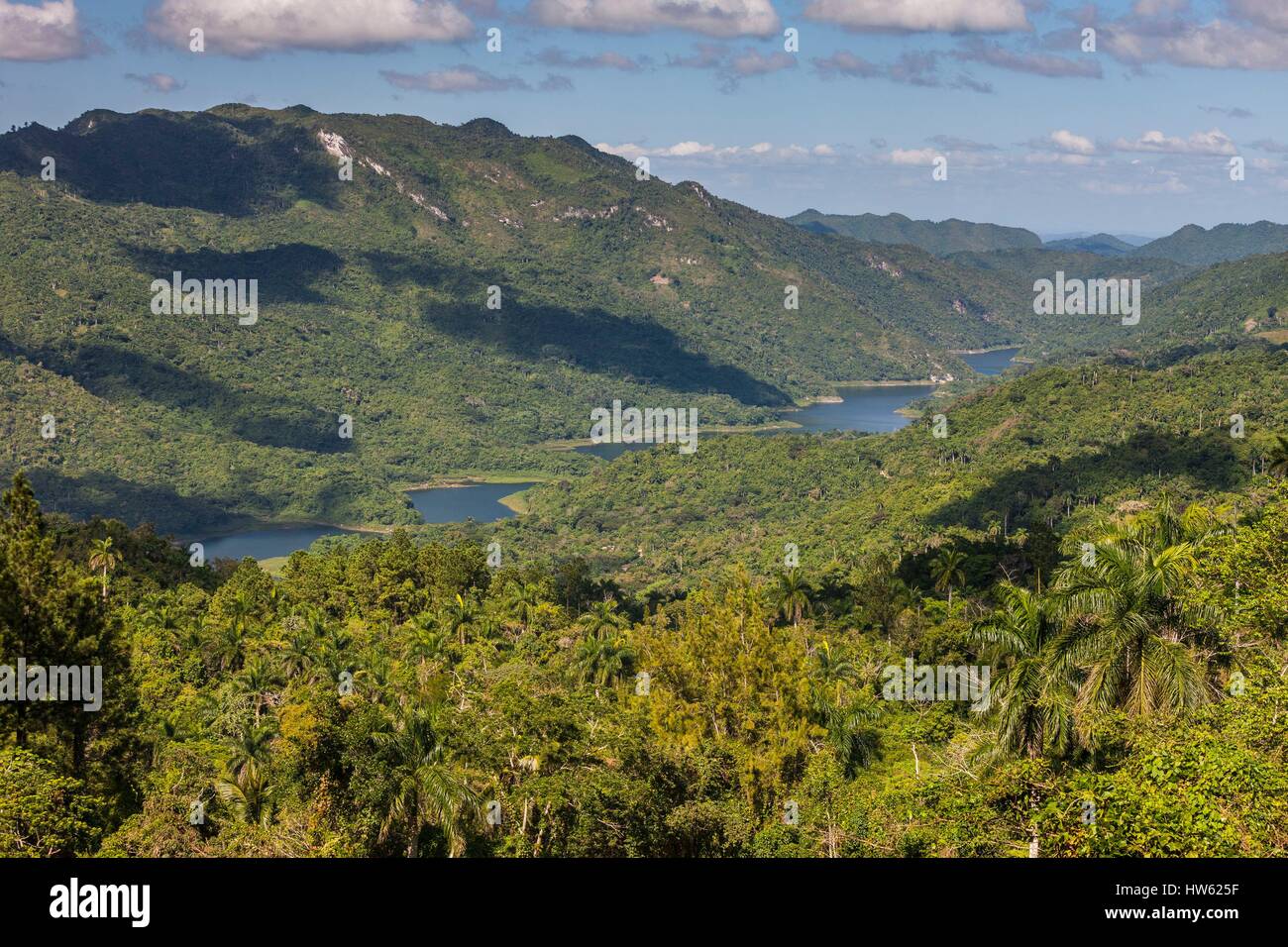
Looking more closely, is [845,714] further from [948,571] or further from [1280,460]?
[948,571]

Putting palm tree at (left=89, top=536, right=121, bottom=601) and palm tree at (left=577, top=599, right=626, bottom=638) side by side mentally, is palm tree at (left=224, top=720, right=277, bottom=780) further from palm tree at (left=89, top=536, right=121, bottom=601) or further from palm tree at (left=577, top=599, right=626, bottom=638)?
palm tree at (left=89, top=536, right=121, bottom=601)

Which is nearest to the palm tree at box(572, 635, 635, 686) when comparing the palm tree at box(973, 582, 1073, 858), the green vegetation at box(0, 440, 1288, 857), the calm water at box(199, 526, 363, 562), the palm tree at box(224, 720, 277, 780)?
the green vegetation at box(0, 440, 1288, 857)

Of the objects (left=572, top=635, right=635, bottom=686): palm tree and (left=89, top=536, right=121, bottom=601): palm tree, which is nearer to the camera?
(left=572, top=635, right=635, bottom=686): palm tree

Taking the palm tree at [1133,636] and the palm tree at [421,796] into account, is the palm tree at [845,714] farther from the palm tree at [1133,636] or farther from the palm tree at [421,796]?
the palm tree at [421,796]

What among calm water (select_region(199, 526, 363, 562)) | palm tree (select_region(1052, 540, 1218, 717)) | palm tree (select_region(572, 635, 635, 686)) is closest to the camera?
palm tree (select_region(1052, 540, 1218, 717))

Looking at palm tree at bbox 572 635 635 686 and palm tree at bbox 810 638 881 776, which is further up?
palm tree at bbox 810 638 881 776

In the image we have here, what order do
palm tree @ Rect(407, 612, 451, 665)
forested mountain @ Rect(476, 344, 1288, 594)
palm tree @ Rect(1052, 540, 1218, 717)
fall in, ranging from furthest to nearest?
forested mountain @ Rect(476, 344, 1288, 594), palm tree @ Rect(407, 612, 451, 665), palm tree @ Rect(1052, 540, 1218, 717)

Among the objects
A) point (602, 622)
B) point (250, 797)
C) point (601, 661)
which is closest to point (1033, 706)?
point (250, 797)
